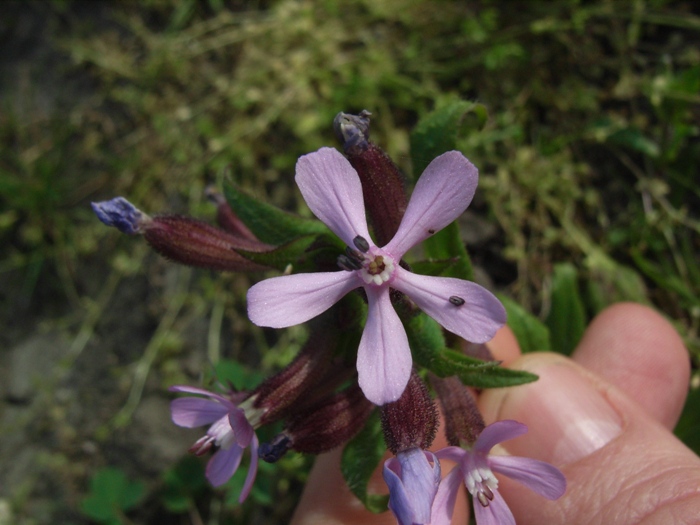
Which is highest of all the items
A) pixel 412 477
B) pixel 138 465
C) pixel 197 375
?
pixel 412 477

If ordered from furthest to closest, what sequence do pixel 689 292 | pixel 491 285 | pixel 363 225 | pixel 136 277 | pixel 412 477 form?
1. pixel 136 277
2. pixel 491 285
3. pixel 689 292
4. pixel 363 225
5. pixel 412 477

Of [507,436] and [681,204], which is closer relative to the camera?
[507,436]

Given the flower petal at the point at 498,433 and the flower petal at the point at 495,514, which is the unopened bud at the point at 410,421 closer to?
the flower petal at the point at 498,433

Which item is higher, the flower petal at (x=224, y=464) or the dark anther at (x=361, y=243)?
the dark anther at (x=361, y=243)

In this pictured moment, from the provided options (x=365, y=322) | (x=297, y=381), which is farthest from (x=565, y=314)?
(x=297, y=381)

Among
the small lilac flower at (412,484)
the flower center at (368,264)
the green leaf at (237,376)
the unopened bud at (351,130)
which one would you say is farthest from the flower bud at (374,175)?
the green leaf at (237,376)

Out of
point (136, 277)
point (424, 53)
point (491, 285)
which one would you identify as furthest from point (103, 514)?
point (424, 53)

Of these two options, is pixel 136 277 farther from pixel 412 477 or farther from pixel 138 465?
pixel 412 477

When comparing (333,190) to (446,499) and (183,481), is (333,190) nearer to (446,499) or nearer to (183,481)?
(446,499)
